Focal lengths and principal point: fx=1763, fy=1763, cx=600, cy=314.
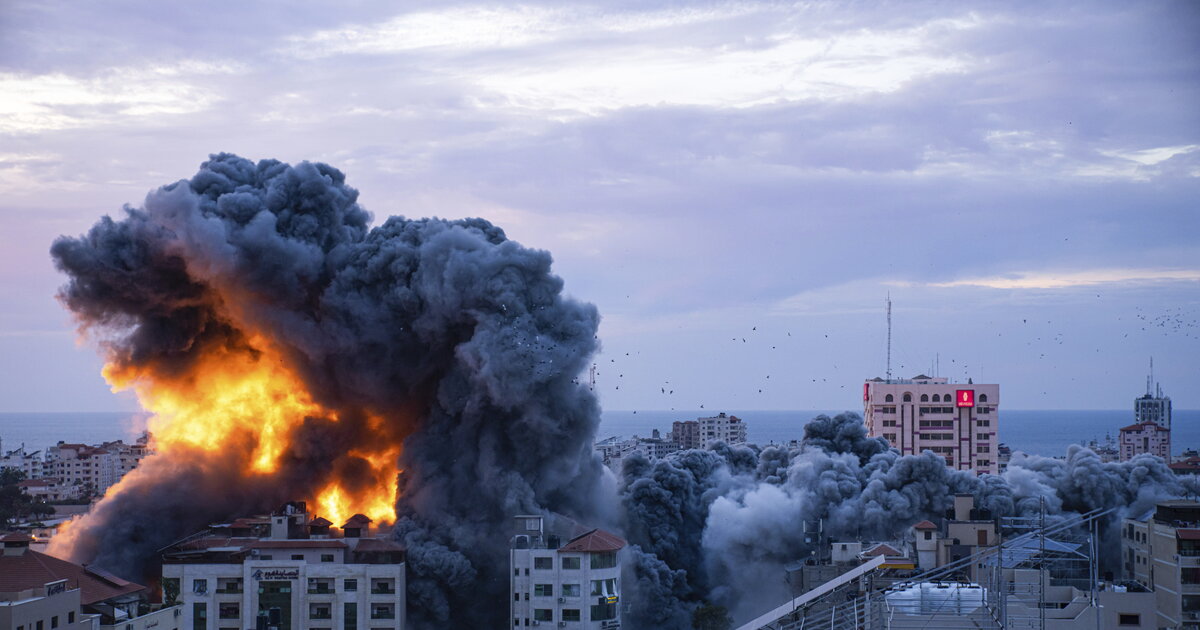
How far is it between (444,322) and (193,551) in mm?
14295

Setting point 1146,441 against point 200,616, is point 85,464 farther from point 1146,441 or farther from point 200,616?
point 1146,441

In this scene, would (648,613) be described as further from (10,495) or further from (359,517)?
(10,495)

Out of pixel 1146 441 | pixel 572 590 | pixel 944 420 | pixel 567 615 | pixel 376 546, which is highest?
pixel 944 420

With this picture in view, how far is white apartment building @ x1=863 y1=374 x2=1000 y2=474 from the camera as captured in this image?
4500 inches

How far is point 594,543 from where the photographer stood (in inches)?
2515

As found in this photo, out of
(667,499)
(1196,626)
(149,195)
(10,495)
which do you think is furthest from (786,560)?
(10,495)

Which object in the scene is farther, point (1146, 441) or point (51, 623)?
point (1146, 441)

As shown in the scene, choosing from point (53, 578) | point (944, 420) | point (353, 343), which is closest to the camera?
point (53, 578)

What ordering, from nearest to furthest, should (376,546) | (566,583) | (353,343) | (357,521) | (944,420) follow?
(566,583), (376,546), (357,521), (353,343), (944,420)

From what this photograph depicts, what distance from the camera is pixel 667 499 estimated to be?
7856 cm

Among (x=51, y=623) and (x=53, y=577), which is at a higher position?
(x=53, y=577)

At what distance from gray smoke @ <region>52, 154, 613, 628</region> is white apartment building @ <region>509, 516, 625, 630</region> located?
254cm

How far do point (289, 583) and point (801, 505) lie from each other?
27191 millimetres

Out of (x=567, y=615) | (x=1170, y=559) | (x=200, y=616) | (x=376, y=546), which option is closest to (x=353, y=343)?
(x=376, y=546)
